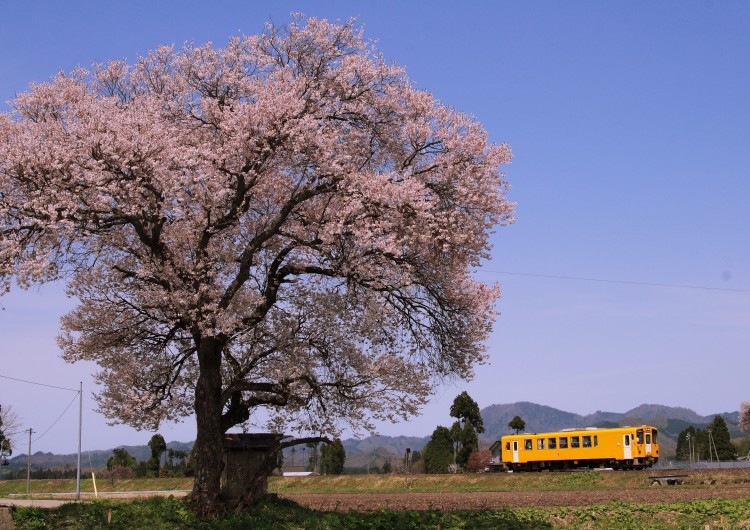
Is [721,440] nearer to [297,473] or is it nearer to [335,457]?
[335,457]

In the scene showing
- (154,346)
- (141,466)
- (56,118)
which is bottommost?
(141,466)

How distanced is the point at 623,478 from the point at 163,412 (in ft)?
104

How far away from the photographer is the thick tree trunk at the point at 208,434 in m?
23.6

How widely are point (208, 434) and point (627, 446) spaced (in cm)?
4164

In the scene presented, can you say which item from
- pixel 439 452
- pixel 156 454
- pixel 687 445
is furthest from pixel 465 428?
pixel 687 445

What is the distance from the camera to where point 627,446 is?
2269 inches

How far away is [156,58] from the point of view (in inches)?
1046

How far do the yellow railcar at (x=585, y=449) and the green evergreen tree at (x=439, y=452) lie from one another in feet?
37.2

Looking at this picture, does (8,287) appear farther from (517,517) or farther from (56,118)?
(517,517)

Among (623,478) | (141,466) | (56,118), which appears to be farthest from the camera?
(141,466)

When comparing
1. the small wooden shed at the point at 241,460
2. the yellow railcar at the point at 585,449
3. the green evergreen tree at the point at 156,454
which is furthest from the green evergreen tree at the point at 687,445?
the small wooden shed at the point at 241,460

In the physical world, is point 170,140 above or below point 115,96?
below

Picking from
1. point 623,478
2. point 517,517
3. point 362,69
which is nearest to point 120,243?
Answer: point 362,69

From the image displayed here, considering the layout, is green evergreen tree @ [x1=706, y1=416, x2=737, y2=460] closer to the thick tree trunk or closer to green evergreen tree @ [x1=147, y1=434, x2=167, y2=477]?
green evergreen tree @ [x1=147, y1=434, x2=167, y2=477]
